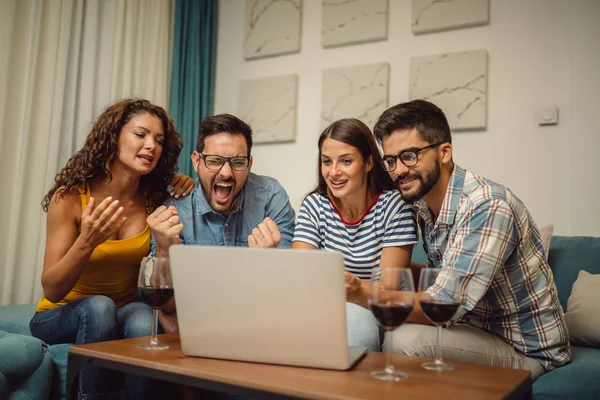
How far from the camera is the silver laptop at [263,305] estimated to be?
1001 millimetres

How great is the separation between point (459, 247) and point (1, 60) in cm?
229

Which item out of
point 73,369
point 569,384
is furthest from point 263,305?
point 569,384

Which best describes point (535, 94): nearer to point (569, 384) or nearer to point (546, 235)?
point (546, 235)

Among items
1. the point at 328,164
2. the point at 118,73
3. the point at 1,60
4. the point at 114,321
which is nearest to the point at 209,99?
the point at 118,73

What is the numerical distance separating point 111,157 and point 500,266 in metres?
1.41

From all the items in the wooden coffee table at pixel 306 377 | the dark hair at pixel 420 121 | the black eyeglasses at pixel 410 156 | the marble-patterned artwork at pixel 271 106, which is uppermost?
the marble-patterned artwork at pixel 271 106

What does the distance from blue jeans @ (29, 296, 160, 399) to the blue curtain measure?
6.05 ft

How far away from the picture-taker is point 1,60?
255 cm

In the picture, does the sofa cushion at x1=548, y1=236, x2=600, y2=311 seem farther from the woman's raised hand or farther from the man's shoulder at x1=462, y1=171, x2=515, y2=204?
the woman's raised hand

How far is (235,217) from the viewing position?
217 centimetres

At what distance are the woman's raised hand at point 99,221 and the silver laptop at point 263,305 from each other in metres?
0.64

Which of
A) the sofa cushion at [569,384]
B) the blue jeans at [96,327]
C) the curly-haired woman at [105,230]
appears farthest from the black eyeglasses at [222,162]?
the sofa cushion at [569,384]

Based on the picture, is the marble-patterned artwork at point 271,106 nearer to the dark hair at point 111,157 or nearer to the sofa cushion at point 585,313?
the dark hair at point 111,157

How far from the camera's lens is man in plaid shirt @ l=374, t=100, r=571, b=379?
141cm
